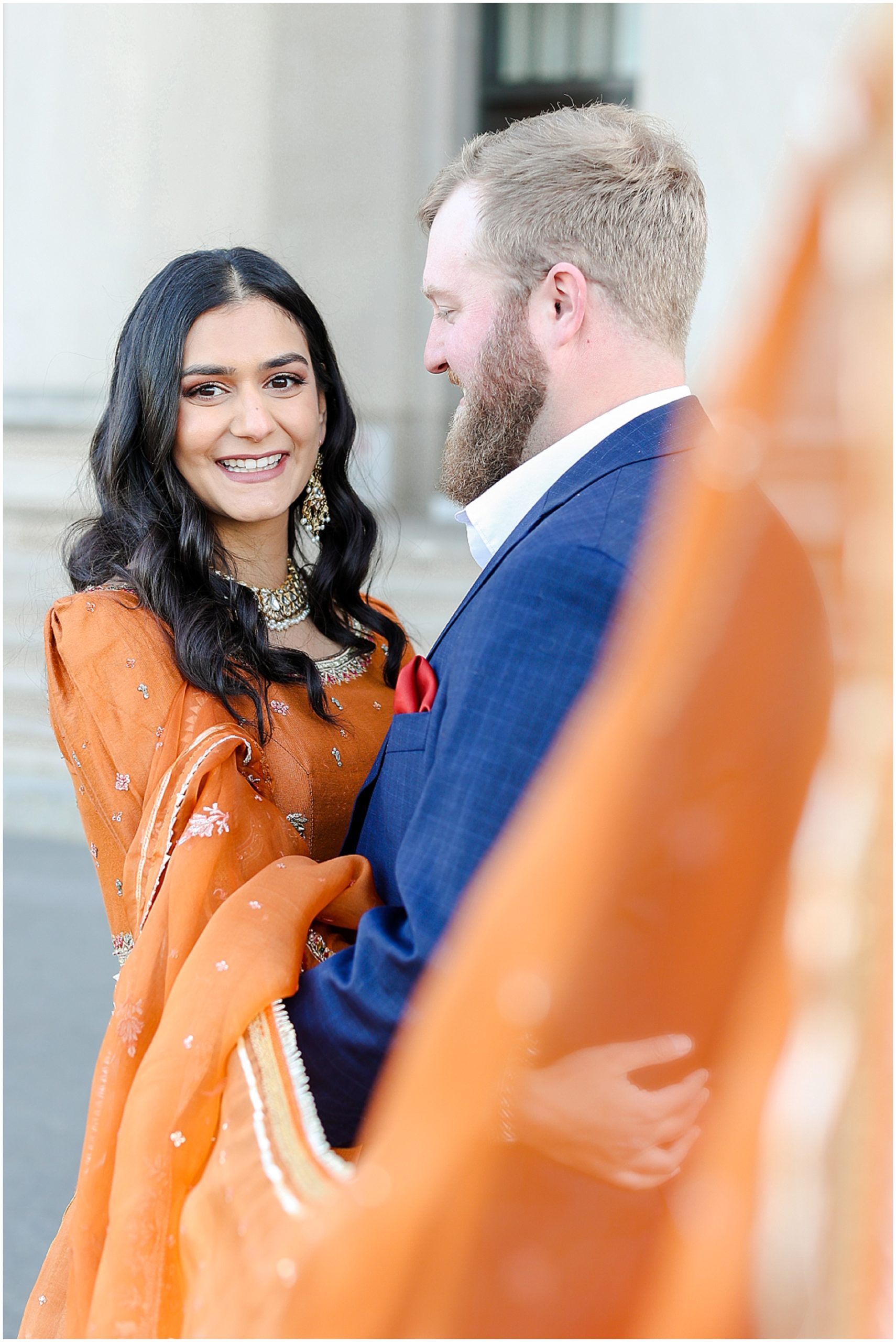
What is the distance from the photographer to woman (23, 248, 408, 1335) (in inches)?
41.6

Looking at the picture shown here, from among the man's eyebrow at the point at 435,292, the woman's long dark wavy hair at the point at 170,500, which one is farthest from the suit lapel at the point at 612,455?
the woman's long dark wavy hair at the point at 170,500

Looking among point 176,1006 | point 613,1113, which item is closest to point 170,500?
point 176,1006

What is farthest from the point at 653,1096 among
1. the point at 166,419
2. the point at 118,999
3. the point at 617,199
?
the point at 166,419

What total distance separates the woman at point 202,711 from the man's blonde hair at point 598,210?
A: 0.54 meters

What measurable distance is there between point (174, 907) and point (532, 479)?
63cm

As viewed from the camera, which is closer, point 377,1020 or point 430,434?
point 377,1020

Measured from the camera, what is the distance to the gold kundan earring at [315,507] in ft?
6.91

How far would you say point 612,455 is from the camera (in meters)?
1.18

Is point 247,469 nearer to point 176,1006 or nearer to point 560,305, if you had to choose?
point 560,305

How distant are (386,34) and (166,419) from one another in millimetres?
5086

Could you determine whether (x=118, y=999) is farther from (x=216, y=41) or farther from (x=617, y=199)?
(x=216, y=41)

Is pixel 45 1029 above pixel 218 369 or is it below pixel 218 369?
below

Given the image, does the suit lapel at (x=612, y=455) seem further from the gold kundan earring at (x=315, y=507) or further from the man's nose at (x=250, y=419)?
the gold kundan earring at (x=315, y=507)

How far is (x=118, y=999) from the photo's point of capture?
1.23 m
